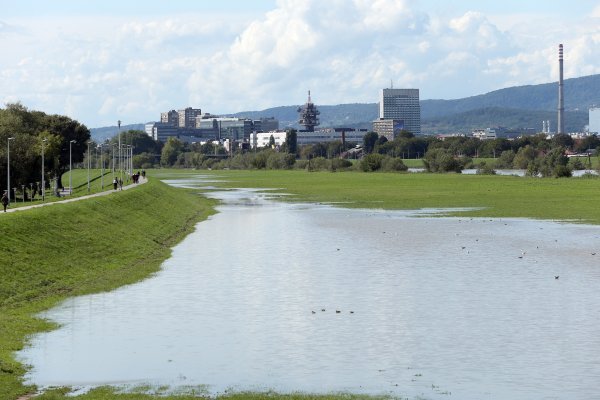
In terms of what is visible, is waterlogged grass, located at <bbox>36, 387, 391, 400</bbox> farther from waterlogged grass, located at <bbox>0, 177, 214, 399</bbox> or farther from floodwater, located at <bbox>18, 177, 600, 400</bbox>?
floodwater, located at <bbox>18, 177, 600, 400</bbox>

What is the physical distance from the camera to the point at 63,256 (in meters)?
52.4

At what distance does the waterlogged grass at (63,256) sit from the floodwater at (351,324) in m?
1.04

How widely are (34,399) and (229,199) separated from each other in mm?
102614

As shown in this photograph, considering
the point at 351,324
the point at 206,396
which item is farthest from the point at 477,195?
the point at 206,396

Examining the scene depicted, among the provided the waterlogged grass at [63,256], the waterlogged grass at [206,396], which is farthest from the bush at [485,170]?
the waterlogged grass at [206,396]

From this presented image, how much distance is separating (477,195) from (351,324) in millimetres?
88249

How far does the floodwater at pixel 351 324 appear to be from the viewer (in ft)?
93.7

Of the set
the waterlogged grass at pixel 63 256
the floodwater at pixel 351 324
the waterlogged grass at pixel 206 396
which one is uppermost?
the waterlogged grass at pixel 63 256

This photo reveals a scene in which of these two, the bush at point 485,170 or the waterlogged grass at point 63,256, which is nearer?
the waterlogged grass at point 63,256

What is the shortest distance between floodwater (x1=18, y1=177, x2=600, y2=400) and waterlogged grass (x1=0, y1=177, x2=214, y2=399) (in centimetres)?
104

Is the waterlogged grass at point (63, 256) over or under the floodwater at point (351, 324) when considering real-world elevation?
over

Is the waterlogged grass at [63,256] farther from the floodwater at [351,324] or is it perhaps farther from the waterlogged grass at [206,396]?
the floodwater at [351,324]

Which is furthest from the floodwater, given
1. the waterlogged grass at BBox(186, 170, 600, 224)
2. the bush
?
the bush

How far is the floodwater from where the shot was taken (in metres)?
28.5
